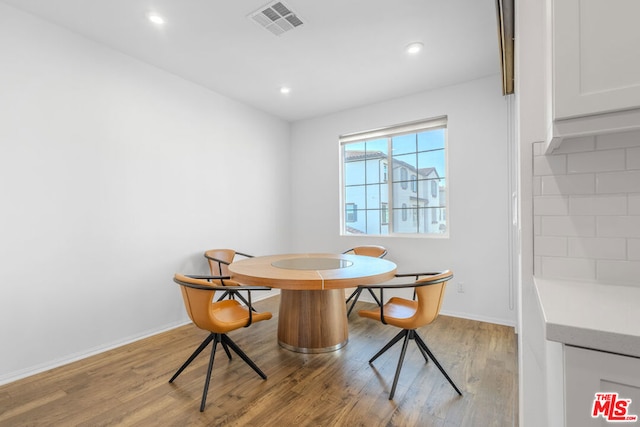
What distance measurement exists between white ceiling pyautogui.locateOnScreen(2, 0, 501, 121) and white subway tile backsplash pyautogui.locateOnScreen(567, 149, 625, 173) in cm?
171

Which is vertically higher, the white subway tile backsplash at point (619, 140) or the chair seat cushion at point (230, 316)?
the white subway tile backsplash at point (619, 140)

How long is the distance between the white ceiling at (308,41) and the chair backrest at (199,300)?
1988mm

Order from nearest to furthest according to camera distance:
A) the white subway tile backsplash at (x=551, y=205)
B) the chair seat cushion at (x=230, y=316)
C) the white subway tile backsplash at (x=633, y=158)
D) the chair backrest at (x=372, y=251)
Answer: the white subway tile backsplash at (x=633, y=158) → the white subway tile backsplash at (x=551, y=205) → the chair seat cushion at (x=230, y=316) → the chair backrest at (x=372, y=251)

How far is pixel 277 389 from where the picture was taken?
196cm

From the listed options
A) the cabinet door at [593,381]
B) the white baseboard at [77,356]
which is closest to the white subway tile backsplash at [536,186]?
the cabinet door at [593,381]

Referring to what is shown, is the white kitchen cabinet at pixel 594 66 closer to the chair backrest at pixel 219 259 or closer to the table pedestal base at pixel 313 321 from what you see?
the table pedestal base at pixel 313 321

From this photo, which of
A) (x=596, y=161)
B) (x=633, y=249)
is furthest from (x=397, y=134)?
(x=633, y=249)

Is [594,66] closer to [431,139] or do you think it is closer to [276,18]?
[276,18]

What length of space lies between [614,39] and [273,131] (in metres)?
4.08

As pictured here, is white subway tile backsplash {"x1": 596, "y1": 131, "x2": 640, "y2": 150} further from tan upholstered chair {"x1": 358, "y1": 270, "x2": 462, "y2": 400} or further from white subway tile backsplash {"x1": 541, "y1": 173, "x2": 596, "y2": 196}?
tan upholstered chair {"x1": 358, "y1": 270, "x2": 462, "y2": 400}

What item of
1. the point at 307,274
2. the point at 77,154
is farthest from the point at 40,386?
the point at 307,274

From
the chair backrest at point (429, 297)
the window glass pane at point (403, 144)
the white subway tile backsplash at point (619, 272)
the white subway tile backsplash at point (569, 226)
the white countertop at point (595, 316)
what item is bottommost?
the chair backrest at point (429, 297)

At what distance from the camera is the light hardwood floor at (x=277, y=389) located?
169cm

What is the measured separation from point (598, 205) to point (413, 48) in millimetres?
2242
